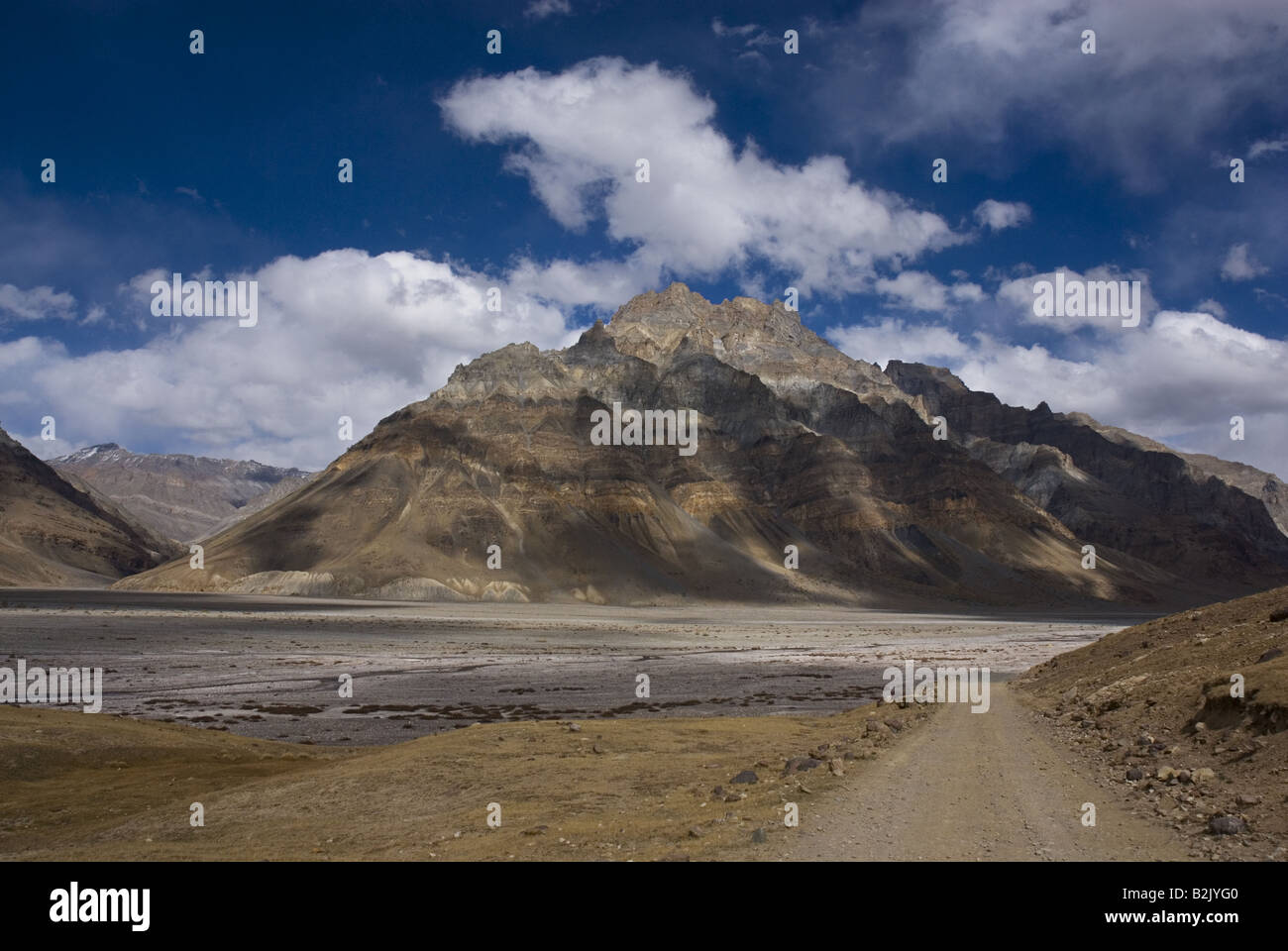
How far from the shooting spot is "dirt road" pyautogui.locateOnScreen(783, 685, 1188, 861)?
897 cm

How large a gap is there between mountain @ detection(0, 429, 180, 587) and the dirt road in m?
173

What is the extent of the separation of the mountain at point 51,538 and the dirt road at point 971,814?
567ft

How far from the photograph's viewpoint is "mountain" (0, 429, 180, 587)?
157500 mm

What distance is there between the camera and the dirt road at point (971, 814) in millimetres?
8969

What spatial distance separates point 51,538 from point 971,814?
684 feet

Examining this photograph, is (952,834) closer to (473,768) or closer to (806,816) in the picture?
(806,816)

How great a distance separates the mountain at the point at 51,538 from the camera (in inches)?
6201

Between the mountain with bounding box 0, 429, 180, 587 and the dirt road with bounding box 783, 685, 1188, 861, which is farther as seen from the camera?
the mountain with bounding box 0, 429, 180, 587

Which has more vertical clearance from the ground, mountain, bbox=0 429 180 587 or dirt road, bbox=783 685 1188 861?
mountain, bbox=0 429 180 587

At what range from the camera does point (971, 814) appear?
1055 centimetres

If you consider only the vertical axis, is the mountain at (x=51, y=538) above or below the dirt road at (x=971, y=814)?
above

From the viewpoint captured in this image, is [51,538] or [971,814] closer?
[971,814]

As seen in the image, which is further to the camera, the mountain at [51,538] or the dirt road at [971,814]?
the mountain at [51,538]

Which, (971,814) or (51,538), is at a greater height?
(51,538)
